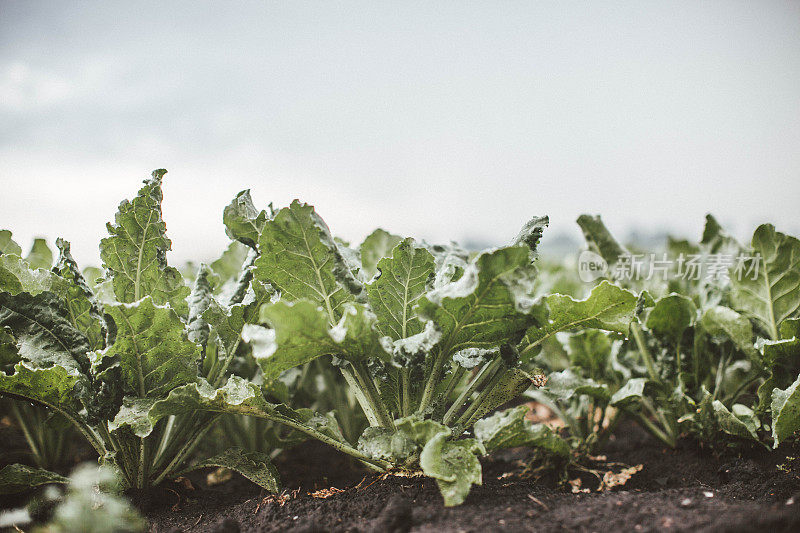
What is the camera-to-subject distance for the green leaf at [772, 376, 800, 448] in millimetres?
1315

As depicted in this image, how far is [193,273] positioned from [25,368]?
1.22 meters

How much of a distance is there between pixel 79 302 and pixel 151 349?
0.34 meters

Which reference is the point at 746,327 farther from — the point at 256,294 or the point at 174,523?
the point at 174,523

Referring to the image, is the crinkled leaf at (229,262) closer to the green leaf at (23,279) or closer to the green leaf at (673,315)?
the green leaf at (23,279)

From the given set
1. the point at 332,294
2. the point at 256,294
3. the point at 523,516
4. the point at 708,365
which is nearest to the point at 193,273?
the point at 256,294

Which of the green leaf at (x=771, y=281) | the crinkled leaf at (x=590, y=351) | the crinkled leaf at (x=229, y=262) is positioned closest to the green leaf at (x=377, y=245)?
the crinkled leaf at (x=229, y=262)

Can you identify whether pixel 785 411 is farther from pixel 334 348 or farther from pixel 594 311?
pixel 334 348

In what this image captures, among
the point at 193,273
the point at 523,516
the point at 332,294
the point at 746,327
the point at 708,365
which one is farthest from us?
the point at 193,273

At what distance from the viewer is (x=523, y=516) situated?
44.1 inches

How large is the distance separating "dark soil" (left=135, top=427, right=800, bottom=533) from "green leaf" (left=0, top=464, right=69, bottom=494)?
0.86 feet

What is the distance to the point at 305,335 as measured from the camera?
44.5 inches

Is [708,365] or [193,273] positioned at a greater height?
[193,273]

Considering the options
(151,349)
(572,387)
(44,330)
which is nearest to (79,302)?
(44,330)

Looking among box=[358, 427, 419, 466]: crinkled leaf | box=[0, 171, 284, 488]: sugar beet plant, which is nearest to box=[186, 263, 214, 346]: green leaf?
box=[0, 171, 284, 488]: sugar beet plant
